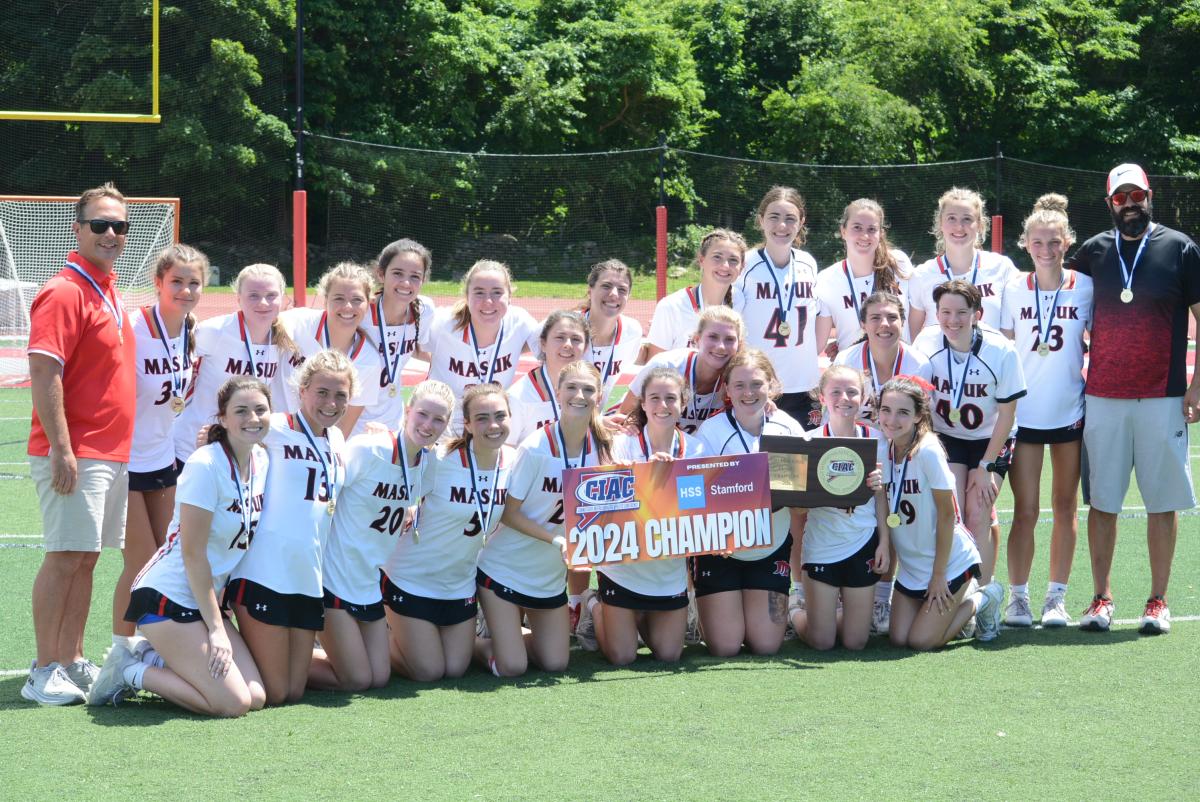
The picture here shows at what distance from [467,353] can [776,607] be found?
1824mm

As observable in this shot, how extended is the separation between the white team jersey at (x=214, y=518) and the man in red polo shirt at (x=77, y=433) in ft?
1.15

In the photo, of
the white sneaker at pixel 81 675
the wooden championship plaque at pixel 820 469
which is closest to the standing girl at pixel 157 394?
the white sneaker at pixel 81 675

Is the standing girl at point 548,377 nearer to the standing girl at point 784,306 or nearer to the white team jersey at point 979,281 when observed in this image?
the standing girl at point 784,306

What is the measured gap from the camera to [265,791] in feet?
12.5

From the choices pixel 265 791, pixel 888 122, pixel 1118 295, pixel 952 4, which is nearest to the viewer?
pixel 265 791

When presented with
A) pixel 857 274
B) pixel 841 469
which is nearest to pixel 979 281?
pixel 857 274

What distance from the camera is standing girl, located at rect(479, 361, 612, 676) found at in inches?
207

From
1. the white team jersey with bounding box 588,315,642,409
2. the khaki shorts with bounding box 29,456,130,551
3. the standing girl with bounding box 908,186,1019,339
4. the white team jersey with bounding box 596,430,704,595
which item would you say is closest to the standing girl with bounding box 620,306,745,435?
the white team jersey with bounding box 596,430,704,595

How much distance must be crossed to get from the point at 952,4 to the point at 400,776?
94.2 feet

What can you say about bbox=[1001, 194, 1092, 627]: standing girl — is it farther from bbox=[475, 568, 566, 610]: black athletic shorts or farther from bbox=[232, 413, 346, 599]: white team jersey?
bbox=[232, 413, 346, 599]: white team jersey

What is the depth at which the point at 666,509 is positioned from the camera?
5344 mm

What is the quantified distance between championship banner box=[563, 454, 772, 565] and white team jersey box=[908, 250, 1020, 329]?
63.6 inches

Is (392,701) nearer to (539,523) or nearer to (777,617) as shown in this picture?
(539,523)

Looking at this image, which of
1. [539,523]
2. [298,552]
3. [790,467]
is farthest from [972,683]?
[298,552]
